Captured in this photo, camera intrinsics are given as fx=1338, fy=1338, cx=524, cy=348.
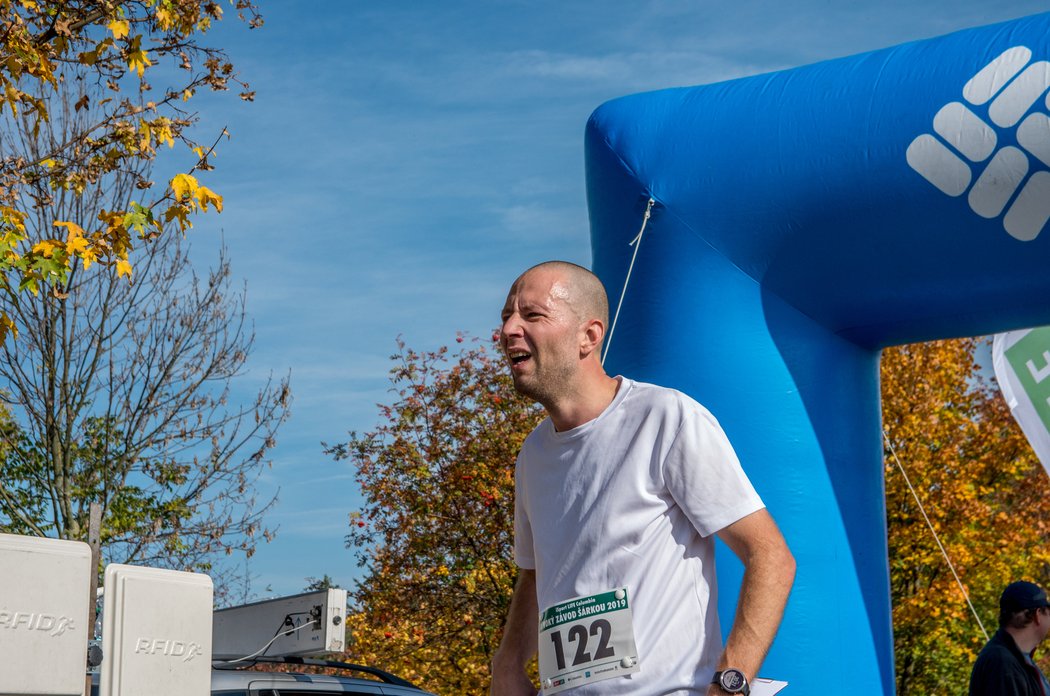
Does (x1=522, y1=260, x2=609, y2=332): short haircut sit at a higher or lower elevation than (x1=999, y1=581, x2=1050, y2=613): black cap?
higher

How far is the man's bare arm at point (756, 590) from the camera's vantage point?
255cm

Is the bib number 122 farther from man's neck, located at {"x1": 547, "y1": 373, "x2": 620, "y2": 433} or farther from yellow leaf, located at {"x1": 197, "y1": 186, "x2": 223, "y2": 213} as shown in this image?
yellow leaf, located at {"x1": 197, "y1": 186, "x2": 223, "y2": 213}

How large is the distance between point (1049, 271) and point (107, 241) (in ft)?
14.3

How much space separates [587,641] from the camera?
2.69m

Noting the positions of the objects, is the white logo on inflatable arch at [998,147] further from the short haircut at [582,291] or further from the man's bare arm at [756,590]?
the man's bare arm at [756,590]

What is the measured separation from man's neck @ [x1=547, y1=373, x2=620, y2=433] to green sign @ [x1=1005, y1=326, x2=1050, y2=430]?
18.6ft

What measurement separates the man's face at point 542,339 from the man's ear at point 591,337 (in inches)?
0.6

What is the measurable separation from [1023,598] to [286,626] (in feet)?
11.2

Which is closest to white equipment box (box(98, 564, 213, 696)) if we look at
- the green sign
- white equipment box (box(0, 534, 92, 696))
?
white equipment box (box(0, 534, 92, 696))

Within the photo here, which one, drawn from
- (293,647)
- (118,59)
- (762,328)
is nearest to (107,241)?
(118,59)

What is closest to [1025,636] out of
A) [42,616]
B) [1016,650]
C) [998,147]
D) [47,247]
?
[1016,650]

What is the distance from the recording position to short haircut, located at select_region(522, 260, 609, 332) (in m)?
2.92

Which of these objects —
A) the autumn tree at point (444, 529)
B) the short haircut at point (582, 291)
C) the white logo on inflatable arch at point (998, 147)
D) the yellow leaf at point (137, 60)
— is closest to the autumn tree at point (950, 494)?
the autumn tree at point (444, 529)

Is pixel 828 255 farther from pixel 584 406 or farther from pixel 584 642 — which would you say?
pixel 584 642
